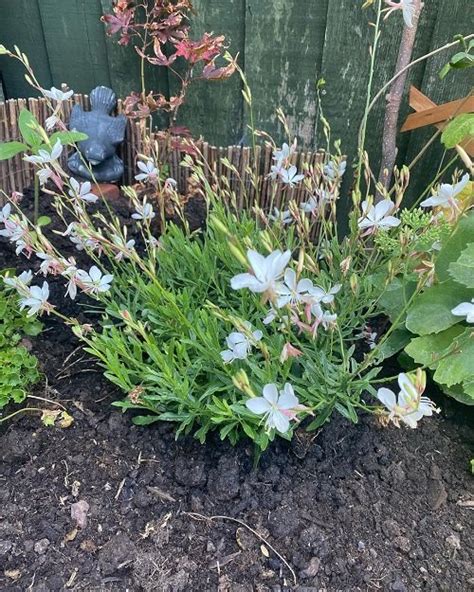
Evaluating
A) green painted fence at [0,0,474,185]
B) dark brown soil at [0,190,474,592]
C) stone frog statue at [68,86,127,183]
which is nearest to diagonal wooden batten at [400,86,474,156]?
green painted fence at [0,0,474,185]

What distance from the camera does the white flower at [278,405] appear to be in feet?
3.00

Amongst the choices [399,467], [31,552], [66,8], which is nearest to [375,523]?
[399,467]

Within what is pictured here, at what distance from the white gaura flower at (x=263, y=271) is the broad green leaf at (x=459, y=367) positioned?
723 millimetres

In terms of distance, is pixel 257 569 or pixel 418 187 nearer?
pixel 257 569

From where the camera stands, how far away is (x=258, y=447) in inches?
52.4

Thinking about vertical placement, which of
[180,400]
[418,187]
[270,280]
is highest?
[270,280]

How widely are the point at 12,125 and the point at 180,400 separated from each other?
139 centimetres

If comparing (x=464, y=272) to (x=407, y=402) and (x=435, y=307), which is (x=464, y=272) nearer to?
(x=435, y=307)

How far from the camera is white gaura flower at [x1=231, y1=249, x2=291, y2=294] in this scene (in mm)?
753

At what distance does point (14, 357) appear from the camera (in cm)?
150

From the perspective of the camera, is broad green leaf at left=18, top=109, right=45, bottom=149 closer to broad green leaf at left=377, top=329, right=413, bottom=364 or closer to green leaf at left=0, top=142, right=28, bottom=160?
green leaf at left=0, top=142, right=28, bottom=160

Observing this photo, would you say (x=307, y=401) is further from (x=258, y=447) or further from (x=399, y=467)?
(x=399, y=467)

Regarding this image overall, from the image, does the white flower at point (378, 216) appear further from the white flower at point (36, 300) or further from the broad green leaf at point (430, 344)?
the white flower at point (36, 300)

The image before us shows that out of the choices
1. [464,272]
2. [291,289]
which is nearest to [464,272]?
[464,272]
